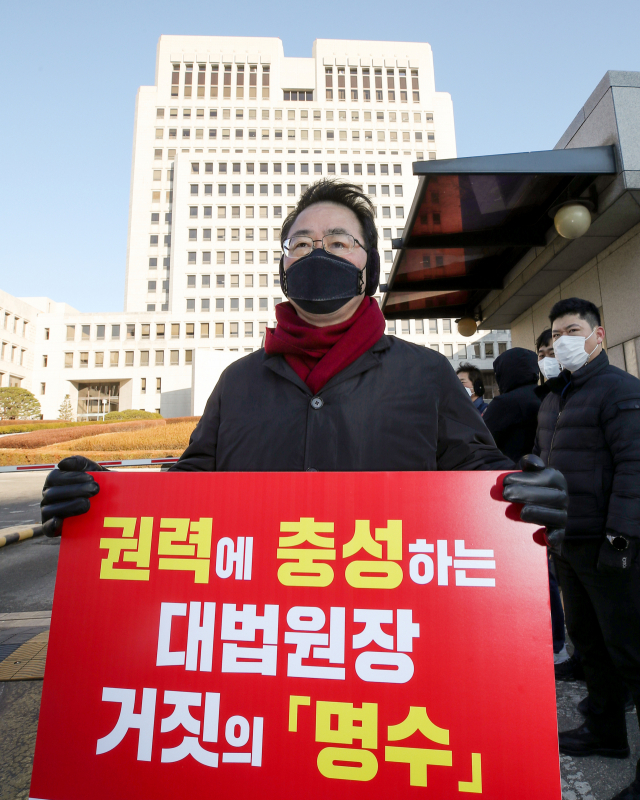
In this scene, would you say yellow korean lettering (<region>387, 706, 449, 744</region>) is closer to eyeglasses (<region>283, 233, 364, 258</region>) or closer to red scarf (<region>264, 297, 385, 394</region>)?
red scarf (<region>264, 297, 385, 394</region>)

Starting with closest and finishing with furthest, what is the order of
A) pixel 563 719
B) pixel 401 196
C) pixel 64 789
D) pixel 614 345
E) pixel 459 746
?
1. pixel 459 746
2. pixel 64 789
3. pixel 563 719
4. pixel 614 345
5. pixel 401 196

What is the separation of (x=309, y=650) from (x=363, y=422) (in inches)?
25.7

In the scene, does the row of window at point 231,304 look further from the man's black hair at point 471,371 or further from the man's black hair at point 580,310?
the man's black hair at point 580,310

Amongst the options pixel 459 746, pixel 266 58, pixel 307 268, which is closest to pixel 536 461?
pixel 459 746

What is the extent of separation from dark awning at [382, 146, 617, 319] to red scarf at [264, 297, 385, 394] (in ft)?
12.8

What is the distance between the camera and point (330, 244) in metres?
1.81

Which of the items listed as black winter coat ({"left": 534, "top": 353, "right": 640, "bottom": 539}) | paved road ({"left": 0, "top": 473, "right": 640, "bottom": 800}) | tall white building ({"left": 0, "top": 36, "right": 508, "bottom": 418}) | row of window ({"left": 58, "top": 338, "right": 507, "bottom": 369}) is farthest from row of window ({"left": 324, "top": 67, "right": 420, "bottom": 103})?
paved road ({"left": 0, "top": 473, "right": 640, "bottom": 800})

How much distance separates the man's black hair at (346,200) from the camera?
1.87 m

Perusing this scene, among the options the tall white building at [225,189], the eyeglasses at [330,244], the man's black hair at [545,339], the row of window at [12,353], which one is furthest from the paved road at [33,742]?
the row of window at [12,353]

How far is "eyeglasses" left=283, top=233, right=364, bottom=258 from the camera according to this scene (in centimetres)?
181

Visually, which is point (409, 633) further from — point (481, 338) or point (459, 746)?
point (481, 338)

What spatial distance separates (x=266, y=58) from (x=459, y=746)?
79591mm

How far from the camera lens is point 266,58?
65.4m

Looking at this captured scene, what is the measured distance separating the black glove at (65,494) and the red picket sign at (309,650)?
0.45 feet
